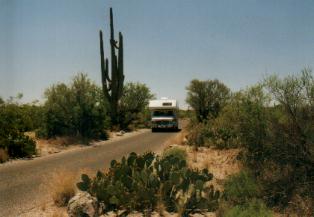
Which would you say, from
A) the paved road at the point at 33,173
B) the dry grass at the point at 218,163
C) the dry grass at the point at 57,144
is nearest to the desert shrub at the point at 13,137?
the paved road at the point at 33,173

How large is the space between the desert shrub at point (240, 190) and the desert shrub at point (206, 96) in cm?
2694

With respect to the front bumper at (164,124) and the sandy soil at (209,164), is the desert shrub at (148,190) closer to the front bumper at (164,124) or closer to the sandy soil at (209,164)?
the sandy soil at (209,164)

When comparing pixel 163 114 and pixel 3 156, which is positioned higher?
pixel 163 114

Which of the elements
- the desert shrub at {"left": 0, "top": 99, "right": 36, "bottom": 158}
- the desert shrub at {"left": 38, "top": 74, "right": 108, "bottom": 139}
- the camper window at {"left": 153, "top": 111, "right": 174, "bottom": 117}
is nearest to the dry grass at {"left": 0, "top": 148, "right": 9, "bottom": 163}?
the desert shrub at {"left": 0, "top": 99, "right": 36, "bottom": 158}

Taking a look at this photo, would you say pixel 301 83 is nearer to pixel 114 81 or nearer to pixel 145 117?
pixel 114 81

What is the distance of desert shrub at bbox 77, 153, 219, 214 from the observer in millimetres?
8211

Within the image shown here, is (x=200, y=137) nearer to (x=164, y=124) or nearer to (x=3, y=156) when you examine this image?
→ (x=3, y=156)

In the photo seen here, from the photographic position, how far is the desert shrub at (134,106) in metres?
38.7

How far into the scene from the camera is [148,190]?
8273 mm

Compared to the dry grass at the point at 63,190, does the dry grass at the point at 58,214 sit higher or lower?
lower

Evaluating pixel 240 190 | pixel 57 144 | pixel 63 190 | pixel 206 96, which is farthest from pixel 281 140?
pixel 206 96

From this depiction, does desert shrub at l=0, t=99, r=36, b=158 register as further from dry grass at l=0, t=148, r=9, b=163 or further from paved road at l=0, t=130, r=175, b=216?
paved road at l=0, t=130, r=175, b=216

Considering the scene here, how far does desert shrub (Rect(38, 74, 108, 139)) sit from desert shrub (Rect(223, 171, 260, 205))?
55.9 ft

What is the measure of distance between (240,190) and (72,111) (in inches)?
705
